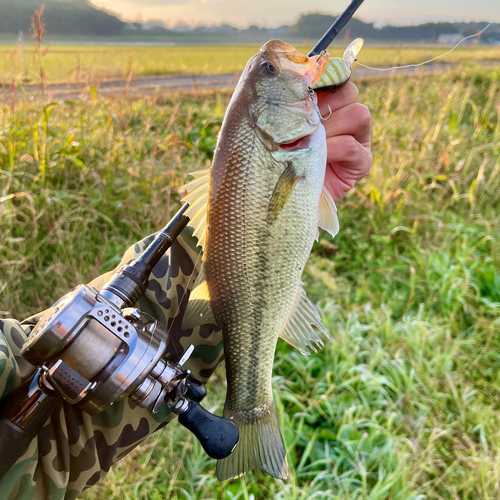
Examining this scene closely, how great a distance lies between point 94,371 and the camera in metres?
1.03

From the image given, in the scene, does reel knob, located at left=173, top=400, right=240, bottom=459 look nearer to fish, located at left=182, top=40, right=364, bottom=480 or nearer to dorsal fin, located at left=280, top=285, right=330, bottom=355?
fish, located at left=182, top=40, right=364, bottom=480

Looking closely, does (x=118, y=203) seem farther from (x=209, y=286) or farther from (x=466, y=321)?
(x=466, y=321)

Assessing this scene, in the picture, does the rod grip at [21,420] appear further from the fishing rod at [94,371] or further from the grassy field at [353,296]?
the grassy field at [353,296]

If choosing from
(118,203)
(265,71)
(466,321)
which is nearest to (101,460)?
(265,71)

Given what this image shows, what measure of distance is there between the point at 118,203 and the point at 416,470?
3.17 metres

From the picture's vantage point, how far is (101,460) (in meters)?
1.39

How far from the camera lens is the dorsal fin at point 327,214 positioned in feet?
4.86

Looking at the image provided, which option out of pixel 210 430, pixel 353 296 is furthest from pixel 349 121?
pixel 353 296

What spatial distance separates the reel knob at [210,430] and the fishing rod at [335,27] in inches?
56.9

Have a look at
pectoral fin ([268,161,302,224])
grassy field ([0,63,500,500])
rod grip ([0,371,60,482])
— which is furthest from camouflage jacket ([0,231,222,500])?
grassy field ([0,63,500,500])

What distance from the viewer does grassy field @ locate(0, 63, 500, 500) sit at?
2184 millimetres

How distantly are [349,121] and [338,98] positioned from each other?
107 mm

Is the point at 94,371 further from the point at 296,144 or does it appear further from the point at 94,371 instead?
the point at 296,144

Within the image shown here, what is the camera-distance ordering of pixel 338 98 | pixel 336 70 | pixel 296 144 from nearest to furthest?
pixel 336 70 < pixel 296 144 < pixel 338 98
